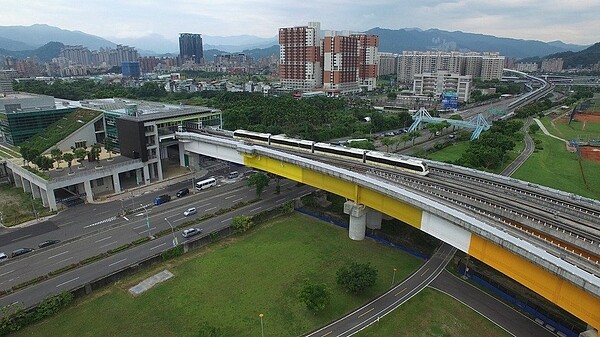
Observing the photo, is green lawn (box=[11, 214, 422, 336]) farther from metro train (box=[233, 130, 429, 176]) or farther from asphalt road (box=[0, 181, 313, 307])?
metro train (box=[233, 130, 429, 176])

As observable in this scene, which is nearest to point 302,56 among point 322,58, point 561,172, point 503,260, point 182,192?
point 322,58

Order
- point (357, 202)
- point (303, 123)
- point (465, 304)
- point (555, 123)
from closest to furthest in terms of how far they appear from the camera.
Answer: point (465, 304) < point (357, 202) < point (303, 123) < point (555, 123)

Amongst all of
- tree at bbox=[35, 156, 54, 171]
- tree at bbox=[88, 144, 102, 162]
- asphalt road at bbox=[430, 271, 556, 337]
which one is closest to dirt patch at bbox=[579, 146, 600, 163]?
asphalt road at bbox=[430, 271, 556, 337]

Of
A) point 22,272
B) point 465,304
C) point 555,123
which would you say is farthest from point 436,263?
point 555,123

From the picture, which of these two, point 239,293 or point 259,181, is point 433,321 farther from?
point 259,181

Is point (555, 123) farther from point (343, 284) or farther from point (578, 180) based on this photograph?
point (343, 284)

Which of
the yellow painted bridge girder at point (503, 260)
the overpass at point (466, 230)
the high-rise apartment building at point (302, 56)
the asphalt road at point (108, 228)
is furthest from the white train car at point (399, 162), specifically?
the high-rise apartment building at point (302, 56)

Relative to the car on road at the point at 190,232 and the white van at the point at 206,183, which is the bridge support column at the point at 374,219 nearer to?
the car on road at the point at 190,232
